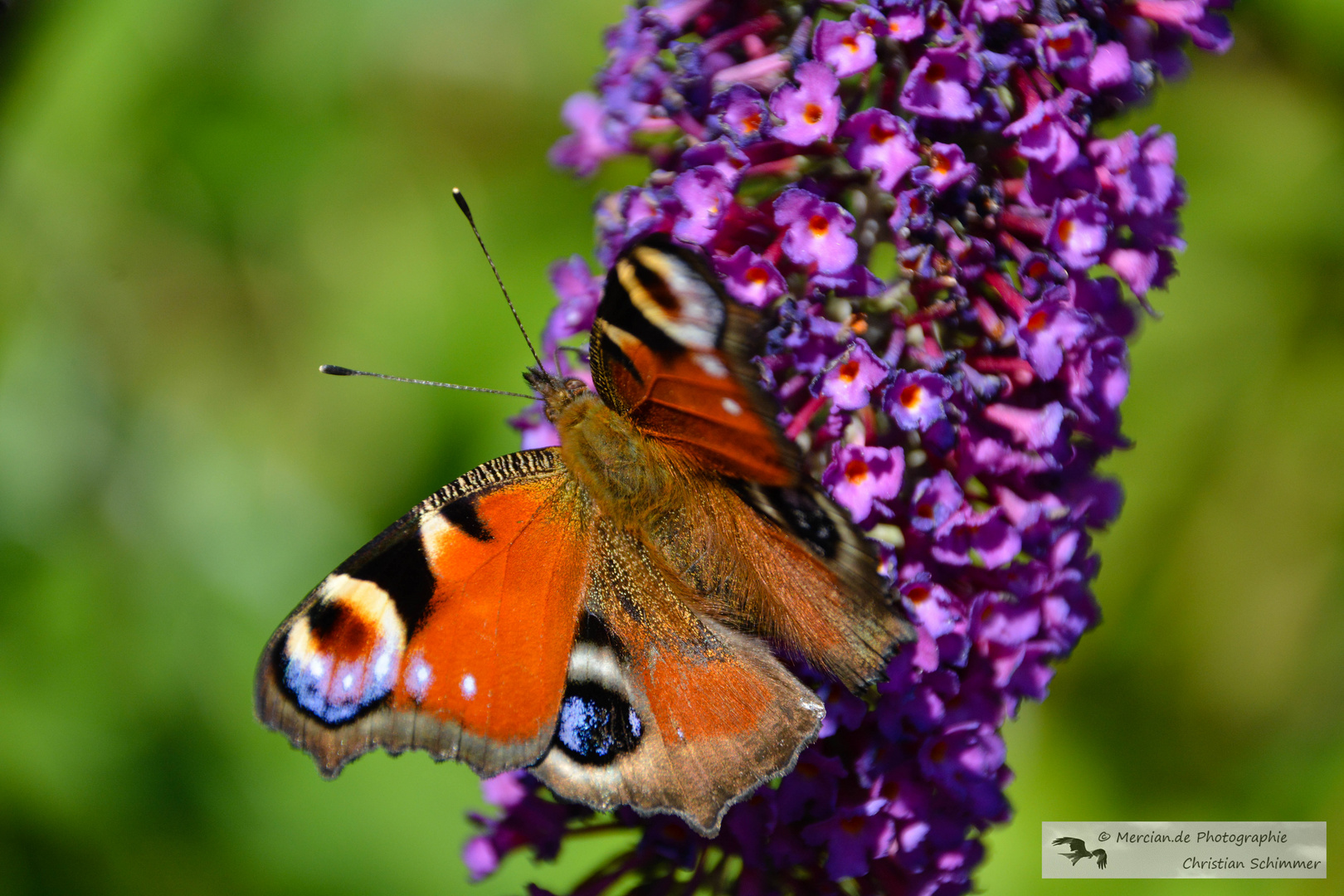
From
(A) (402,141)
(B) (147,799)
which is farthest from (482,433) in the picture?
(B) (147,799)

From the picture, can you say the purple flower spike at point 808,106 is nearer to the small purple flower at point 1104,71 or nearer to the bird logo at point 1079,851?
the small purple flower at point 1104,71

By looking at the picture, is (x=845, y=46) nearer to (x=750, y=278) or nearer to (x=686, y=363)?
(x=750, y=278)

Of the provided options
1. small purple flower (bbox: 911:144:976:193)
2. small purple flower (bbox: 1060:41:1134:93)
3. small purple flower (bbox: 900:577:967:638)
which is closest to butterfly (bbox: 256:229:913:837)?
small purple flower (bbox: 900:577:967:638)

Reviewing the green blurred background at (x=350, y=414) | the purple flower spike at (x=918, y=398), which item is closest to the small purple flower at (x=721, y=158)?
the purple flower spike at (x=918, y=398)

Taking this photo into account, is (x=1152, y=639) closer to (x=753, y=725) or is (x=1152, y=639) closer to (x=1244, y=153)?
(x=1244, y=153)

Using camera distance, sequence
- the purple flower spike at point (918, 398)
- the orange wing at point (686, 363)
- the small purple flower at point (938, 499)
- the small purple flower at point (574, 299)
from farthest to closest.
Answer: the small purple flower at point (574, 299) → the small purple flower at point (938, 499) → the purple flower spike at point (918, 398) → the orange wing at point (686, 363)

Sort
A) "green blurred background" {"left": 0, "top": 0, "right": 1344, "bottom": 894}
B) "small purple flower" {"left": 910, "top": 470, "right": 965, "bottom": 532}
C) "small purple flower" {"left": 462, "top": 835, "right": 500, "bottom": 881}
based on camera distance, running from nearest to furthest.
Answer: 1. "small purple flower" {"left": 910, "top": 470, "right": 965, "bottom": 532}
2. "small purple flower" {"left": 462, "top": 835, "right": 500, "bottom": 881}
3. "green blurred background" {"left": 0, "top": 0, "right": 1344, "bottom": 894}

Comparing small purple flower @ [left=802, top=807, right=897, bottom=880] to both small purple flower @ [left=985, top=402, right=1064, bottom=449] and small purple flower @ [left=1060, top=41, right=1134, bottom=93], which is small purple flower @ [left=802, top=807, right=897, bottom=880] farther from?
small purple flower @ [left=1060, top=41, right=1134, bottom=93]
